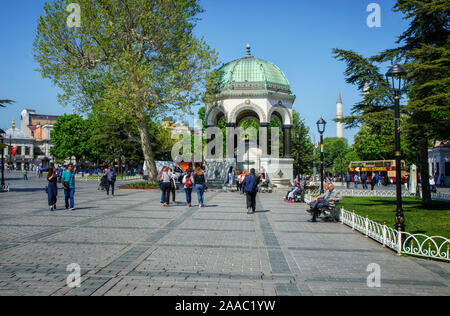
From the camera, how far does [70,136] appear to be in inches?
2689

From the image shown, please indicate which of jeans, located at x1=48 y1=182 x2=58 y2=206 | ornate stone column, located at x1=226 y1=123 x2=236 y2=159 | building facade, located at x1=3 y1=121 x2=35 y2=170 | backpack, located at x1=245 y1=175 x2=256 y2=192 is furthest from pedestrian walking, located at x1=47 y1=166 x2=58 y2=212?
building facade, located at x1=3 y1=121 x2=35 y2=170

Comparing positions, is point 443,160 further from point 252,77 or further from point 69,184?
point 69,184

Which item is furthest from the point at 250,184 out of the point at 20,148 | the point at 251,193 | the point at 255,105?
the point at 20,148

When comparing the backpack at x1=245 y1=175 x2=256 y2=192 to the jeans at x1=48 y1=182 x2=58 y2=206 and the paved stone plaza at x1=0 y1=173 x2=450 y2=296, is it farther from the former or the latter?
the jeans at x1=48 y1=182 x2=58 y2=206

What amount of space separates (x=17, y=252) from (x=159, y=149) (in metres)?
53.2

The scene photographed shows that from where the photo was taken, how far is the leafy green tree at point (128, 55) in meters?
23.1

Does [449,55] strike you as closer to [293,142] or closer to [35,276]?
[35,276]

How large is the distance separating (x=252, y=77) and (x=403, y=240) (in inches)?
1010

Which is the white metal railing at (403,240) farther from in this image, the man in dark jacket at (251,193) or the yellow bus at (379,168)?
the yellow bus at (379,168)

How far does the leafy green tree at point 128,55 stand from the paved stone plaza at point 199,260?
13.7m

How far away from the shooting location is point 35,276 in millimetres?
5504

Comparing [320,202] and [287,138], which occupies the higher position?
[287,138]

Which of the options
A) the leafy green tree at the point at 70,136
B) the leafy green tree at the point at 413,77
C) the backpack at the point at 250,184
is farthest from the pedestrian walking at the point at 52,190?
the leafy green tree at the point at 70,136

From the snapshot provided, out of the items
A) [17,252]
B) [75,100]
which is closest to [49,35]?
[75,100]
